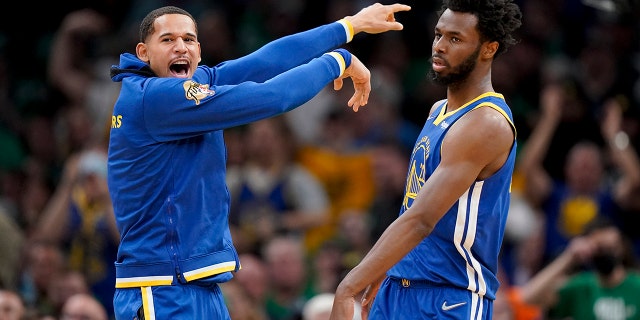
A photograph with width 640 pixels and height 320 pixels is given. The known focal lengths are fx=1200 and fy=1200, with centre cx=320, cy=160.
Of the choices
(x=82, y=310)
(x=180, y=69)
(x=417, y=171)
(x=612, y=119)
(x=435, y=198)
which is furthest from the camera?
(x=612, y=119)

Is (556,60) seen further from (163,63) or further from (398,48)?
(163,63)

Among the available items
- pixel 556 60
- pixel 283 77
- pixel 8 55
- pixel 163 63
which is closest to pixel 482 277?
pixel 283 77

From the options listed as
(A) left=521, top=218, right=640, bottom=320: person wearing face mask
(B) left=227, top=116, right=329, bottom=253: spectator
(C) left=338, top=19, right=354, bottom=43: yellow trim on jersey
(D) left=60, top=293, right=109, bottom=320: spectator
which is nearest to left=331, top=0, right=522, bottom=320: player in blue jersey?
(C) left=338, top=19, right=354, bottom=43: yellow trim on jersey

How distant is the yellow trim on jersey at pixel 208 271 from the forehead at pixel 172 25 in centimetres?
120

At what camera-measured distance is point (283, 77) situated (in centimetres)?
604

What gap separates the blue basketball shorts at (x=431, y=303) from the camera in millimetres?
6137

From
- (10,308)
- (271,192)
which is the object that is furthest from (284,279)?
(10,308)

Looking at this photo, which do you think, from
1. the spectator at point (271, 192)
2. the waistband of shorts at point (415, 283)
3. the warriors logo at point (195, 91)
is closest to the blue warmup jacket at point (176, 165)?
the warriors logo at point (195, 91)

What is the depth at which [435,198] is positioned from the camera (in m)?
5.88

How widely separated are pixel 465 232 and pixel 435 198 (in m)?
0.37

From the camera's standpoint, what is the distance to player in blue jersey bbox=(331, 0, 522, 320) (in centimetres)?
600

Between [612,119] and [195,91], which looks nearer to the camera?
[195,91]

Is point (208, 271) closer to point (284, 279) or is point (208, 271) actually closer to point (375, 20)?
point (375, 20)

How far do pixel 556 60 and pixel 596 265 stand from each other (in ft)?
12.5
